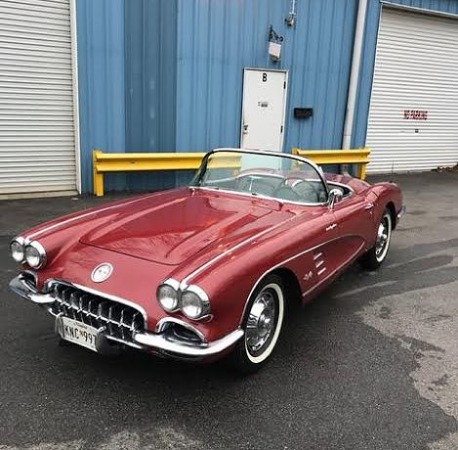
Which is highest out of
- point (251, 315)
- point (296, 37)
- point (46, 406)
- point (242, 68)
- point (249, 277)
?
point (296, 37)

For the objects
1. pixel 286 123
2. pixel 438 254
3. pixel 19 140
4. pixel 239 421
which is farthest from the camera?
pixel 286 123

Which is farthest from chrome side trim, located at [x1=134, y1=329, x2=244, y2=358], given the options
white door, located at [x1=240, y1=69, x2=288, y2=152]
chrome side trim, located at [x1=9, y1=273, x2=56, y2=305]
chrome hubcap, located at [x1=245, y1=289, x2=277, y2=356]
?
white door, located at [x1=240, y1=69, x2=288, y2=152]

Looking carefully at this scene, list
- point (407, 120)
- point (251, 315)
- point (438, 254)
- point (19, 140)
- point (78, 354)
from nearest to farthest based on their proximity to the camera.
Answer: point (251, 315), point (78, 354), point (438, 254), point (19, 140), point (407, 120)

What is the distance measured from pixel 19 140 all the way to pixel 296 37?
17.7 feet

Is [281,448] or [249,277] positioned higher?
[249,277]

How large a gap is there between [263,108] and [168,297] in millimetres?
7566

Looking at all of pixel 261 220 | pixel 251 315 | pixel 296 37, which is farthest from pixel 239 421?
pixel 296 37

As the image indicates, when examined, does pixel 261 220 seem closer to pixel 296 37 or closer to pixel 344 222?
pixel 344 222

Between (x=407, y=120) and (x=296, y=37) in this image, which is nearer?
(x=296, y=37)

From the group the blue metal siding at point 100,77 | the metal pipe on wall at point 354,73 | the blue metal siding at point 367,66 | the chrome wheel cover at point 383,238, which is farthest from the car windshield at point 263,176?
the blue metal siding at point 367,66

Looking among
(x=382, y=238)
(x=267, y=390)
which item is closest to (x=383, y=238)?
(x=382, y=238)

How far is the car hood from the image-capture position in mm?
3018

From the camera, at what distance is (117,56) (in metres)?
8.15

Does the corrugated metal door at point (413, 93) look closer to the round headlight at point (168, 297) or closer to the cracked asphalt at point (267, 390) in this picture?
the cracked asphalt at point (267, 390)
